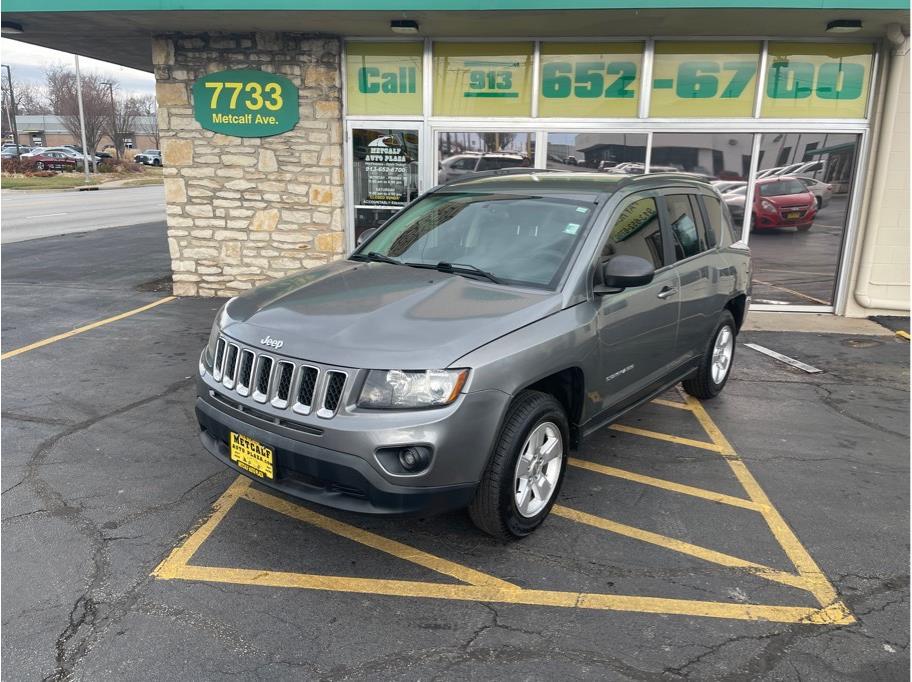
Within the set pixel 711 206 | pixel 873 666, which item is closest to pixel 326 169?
pixel 711 206

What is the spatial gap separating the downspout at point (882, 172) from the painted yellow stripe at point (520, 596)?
24.1ft

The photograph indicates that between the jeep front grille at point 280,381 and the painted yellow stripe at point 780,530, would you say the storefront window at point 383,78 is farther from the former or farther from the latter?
the jeep front grille at point 280,381

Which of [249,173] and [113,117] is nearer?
[249,173]

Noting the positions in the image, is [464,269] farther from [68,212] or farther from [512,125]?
[68,212]

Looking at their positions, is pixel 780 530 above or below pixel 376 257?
below

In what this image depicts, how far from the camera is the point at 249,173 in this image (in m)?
9.23

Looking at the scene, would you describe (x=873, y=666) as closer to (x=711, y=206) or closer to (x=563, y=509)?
(x=563, y=509)

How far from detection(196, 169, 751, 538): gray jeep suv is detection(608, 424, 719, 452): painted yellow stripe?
0.49 metres

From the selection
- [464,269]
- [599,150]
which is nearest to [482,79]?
[599,150]

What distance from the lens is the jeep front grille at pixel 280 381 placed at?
3133mm

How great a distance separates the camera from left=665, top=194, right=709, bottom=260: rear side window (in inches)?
194

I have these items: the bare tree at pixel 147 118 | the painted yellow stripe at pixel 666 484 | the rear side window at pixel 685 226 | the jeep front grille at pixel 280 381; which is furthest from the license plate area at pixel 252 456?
the bare tree at pixel 147 118

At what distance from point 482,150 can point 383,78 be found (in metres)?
1.63

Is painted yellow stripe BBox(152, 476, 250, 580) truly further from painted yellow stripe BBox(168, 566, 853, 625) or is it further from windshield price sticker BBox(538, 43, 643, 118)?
windshield price sticker BBox(538, 43, 643, 118)
